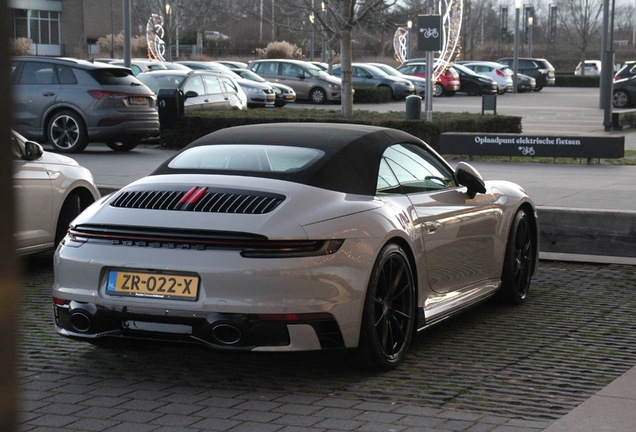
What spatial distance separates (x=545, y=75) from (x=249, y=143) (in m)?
52.0

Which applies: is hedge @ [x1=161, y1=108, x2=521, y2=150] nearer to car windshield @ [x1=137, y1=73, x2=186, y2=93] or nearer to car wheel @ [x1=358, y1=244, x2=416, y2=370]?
car windshield @ [x1=137, y1=73, x2=186, y2=93]

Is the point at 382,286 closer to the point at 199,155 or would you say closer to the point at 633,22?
the point at 199,155

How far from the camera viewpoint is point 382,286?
526cm

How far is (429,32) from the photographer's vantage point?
21.4 metres

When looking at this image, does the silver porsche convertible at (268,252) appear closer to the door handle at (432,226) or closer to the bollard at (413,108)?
the door handle at (432,226)

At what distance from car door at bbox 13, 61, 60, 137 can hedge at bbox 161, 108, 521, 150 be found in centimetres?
291

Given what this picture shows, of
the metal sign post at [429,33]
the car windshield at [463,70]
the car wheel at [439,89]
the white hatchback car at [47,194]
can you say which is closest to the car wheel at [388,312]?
the white hatchback car at [47,194]

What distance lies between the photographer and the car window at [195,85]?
2347cm

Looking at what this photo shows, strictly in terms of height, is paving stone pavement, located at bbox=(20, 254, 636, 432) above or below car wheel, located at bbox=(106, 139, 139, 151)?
below

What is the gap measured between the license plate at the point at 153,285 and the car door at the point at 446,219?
5.00 feet

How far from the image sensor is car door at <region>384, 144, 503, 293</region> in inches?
232

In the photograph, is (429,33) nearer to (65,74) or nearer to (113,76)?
(113,76)

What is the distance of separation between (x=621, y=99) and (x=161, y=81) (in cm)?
1943

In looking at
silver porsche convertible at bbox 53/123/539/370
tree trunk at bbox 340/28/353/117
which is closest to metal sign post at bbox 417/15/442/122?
tree trunk at bbox 340/28/353/117
